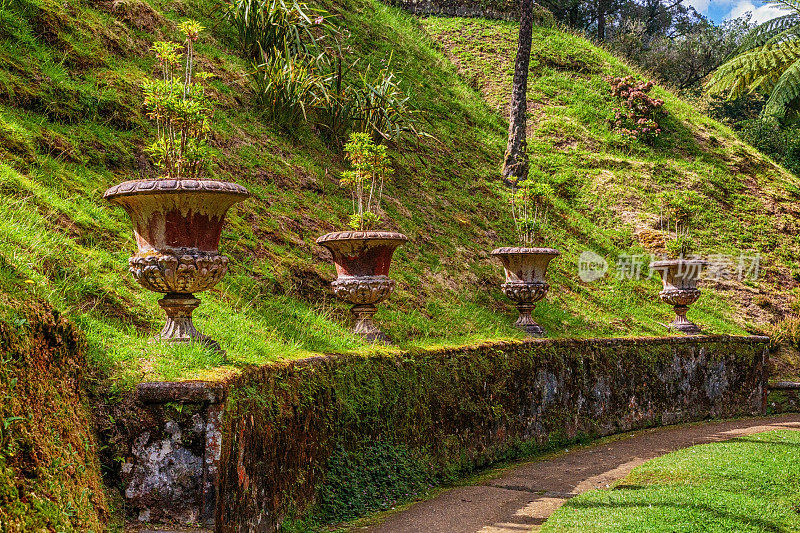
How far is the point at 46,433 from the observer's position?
2879mm

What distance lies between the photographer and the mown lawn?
15.0 ft

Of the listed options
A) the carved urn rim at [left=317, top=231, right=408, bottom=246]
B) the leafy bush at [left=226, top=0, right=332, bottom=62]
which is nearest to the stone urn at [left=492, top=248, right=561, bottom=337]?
the carved urn rim at [left=317, top=231, right=408, bottom=246]

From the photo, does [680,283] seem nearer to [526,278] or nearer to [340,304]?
[526,278]

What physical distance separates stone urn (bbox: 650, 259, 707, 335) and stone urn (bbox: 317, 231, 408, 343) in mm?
6578

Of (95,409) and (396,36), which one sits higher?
(396,36)

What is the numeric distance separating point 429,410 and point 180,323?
107 inches

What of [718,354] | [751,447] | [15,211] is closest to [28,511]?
[15,211]

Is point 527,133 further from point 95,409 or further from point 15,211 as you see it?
point 95,409

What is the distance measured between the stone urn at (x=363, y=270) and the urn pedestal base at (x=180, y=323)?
230 cm

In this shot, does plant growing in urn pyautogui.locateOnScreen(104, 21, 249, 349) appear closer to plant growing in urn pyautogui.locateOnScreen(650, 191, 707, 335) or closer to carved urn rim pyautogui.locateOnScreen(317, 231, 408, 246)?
carved urn rim pyautogui.locateOnScreen(317, 231, 408, 246)

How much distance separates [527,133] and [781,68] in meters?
7.60

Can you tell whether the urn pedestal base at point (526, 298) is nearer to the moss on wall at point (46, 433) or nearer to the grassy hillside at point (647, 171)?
the grassy hillside at point (647, 171)

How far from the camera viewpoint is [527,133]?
1700cm

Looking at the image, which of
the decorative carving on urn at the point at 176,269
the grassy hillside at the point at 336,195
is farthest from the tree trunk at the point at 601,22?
the decorative carving on urn at the point at 176,269
